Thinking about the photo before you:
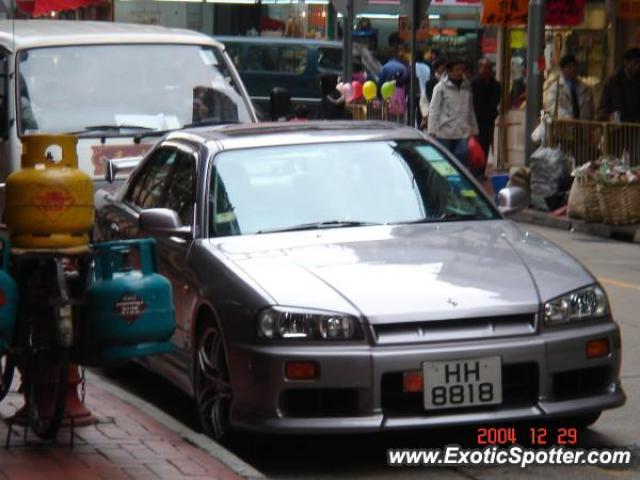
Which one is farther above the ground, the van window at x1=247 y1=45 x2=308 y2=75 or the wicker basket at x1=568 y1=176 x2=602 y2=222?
the van window at x1=247 y1=45 x2=308 y2=75

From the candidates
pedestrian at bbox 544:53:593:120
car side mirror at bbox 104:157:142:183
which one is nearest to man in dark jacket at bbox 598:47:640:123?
pedestrian at bbox 544:53:593:120

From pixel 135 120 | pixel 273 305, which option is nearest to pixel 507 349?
pixel 273 305

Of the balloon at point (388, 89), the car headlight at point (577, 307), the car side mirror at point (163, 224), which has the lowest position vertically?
the balloon at point (388, 89)

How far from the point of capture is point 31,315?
22.6 ft

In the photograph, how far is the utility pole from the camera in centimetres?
2147

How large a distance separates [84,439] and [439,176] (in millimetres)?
2610

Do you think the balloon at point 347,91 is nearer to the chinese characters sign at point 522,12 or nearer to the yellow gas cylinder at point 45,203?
the chinese characters sign at point 522,12

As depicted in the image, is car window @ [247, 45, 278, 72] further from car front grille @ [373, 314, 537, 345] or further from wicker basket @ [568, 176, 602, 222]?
car front grille @ [373, 314, 537, 345]

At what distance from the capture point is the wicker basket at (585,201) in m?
18.7

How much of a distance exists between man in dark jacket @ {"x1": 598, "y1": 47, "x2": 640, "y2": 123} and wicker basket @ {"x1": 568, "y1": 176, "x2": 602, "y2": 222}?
149cm

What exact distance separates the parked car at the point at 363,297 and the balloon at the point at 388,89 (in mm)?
18283

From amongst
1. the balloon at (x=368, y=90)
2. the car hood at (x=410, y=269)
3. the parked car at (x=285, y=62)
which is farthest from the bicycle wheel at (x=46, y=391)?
the parked car at (x=285, y=62)

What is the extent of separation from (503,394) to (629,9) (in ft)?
55.8

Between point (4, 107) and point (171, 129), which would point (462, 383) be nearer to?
point (171, 129)
